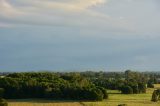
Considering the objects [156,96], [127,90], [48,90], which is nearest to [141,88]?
[127,90]

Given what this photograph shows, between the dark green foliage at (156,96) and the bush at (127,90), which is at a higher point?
the bush at (127,90)

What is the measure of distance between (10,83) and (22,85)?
3.49 m

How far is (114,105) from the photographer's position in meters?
102

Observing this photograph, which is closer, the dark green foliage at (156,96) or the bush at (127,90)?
the dark green foliage at (156,96)

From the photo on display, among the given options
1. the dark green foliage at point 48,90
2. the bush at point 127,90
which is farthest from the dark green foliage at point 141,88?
the dark green foliage at point 48,90

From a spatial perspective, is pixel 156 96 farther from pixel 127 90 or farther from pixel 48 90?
pixel 48 90

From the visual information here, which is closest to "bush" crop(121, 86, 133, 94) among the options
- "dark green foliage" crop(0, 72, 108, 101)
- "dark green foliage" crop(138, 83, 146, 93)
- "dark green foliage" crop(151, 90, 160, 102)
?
"dark green foliage" crop(138, 83, 146, 93)

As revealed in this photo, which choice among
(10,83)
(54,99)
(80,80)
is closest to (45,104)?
(54,99)

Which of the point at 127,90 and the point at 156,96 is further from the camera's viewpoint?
the point at 127,90

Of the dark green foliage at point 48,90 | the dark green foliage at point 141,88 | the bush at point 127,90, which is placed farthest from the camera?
the dark green foliage at point 141,88

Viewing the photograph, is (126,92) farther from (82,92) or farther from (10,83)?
(10,83)

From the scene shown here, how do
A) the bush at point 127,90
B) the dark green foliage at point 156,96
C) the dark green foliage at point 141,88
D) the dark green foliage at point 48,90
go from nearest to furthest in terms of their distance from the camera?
the dark green foliage at point 156,96 → the dark green foliage at point 48,90 → the bush at point 127,90 → the dark green foliage at point 141,88

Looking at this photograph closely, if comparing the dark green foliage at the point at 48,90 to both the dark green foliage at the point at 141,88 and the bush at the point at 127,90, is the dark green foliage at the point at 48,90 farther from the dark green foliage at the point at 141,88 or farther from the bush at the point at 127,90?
the dark green foliage at the point at 141,88

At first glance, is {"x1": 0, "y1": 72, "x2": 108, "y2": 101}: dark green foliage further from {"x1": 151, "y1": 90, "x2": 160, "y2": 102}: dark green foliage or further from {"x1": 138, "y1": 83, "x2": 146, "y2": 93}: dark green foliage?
{"x1": 138, "y1": 83, "x2": 146, "y2": 93}: dark green foliage
